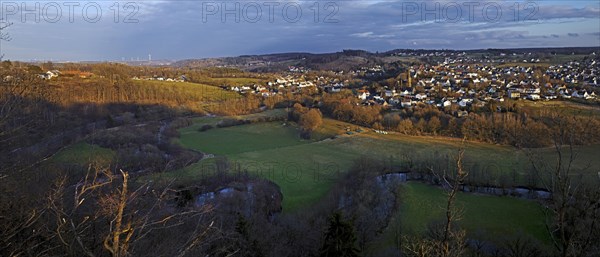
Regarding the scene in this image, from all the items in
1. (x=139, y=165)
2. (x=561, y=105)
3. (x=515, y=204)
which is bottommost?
(x=515, y=204)

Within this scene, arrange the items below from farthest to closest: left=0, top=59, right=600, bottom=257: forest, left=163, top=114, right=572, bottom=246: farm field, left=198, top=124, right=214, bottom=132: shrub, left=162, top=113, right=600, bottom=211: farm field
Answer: left=198, top=124, right=214, bottom=132: shrub
left=162, top=113, right=600, bottom=211: farm field
left=163, top=114, right=572, bottom=246: farm field
left=0, top=59, right=600, bottom=257: forest

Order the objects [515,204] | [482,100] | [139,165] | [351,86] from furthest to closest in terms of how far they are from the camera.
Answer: [351,86] < [482,100] < [139,165] < [515,204]

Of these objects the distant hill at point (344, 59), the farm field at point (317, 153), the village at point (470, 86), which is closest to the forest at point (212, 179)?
the farm field at point (317, 153)

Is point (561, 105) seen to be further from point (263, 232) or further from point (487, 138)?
point (263, 232)

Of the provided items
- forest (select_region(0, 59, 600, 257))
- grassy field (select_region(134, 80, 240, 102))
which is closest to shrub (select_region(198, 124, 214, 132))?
forest (select_region(0, 59, 600, 257))

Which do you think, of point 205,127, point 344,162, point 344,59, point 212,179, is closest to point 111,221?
point 212,179

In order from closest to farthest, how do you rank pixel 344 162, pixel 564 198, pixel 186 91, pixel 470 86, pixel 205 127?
pixel 564 198 < pixel 344 162 < pixel 205 127 < pixel 470 86 < pixel 186 91

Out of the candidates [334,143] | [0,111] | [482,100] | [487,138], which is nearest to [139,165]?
[334,143]

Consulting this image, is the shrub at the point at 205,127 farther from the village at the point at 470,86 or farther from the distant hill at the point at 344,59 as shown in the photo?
the distant hill at the point at 344,59

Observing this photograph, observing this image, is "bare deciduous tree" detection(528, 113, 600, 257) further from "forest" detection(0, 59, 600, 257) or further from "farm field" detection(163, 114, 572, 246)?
"farm field" detection(163, 114, 572, 246)

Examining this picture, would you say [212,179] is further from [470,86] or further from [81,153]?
[470,86]

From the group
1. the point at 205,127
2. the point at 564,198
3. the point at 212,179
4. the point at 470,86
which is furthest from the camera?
the point at 470,86
